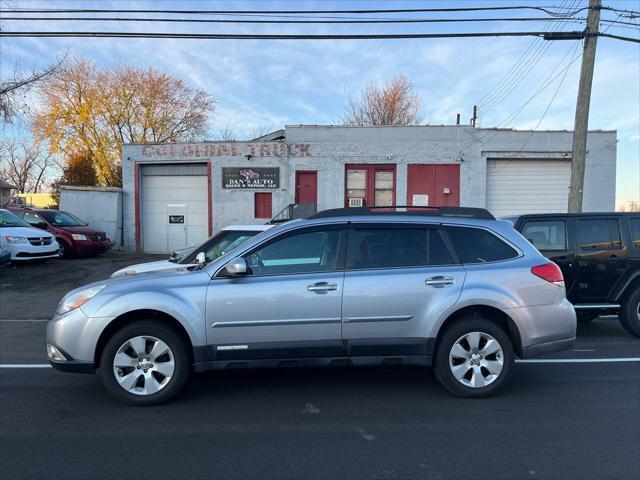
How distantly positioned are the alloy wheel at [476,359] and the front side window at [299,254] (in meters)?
1.45

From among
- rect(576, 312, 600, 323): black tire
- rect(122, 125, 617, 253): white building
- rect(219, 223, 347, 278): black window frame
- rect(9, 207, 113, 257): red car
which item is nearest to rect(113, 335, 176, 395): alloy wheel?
rect(219, 223, 347, 278): black window frame

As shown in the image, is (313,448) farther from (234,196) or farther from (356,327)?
(234,196)

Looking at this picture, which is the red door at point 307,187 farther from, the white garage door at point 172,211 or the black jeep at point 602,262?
the black jeep at point 602,262

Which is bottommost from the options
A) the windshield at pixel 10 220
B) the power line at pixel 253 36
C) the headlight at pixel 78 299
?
the headlight at pixel 78 299

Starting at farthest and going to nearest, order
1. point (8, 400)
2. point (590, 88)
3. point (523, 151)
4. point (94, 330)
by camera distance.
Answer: point (523, 151) → point (590, 88) → point (8, 400) → point (94, 330)

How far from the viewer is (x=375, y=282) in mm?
4480

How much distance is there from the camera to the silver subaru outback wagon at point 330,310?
437 cm

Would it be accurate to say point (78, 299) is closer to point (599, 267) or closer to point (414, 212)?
point (414, 212)

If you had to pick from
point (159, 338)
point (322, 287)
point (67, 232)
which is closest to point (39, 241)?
point (67, 232)

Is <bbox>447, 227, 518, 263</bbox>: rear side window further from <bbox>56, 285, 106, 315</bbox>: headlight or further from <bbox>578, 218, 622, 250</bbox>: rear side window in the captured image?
<bbox>56, 285, 106, 315</bbox>: headlight

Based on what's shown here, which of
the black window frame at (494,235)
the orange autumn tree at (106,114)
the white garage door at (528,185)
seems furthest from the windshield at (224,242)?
the orange autumn tree at (106,114)

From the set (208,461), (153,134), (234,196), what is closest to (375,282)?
(208,461)

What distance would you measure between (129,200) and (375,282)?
17.2m

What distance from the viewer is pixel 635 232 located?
23.4 ft
